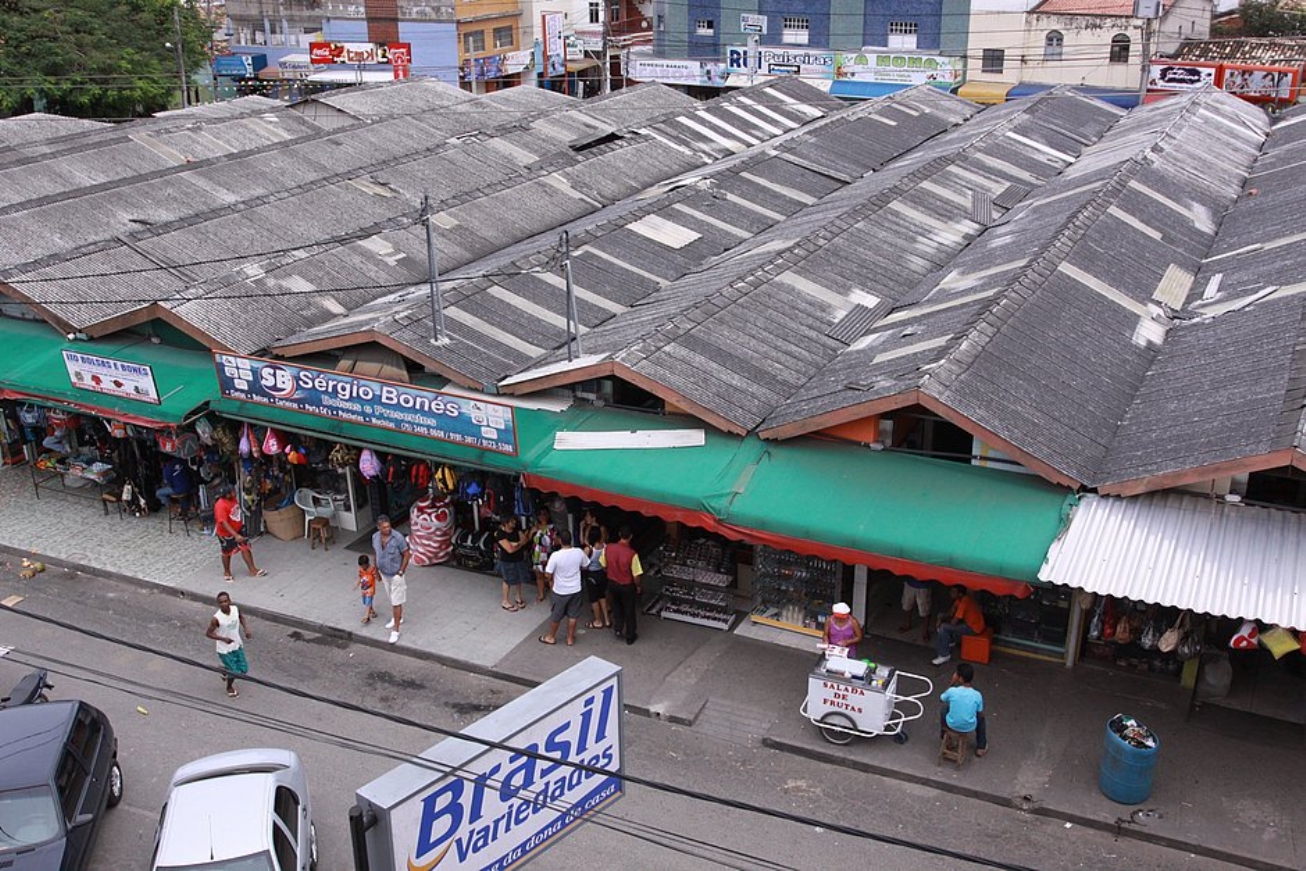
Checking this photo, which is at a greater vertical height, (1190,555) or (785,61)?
(785,61)

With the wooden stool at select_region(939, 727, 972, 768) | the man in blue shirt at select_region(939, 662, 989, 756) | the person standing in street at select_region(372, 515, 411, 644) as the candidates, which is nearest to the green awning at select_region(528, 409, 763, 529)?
the person standing in street at select_region(372, 515, 411, 644)

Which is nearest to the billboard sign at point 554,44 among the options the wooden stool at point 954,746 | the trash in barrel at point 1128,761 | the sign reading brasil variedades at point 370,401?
the sign reading brasil variedades at point 370,401

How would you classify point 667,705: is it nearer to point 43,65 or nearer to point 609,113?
point 609,113

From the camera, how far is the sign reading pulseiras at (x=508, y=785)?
7949mm

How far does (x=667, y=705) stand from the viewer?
15.3m

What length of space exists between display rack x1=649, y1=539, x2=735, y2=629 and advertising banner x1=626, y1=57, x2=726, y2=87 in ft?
150

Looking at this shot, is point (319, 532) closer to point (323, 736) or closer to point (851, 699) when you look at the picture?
point (323, 736)

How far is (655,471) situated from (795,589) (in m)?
2.68

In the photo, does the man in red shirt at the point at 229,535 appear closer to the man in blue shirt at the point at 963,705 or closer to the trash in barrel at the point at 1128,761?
the man in blue shirt at the point at 963,705

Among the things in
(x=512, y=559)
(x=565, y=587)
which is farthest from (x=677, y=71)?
(x=565, y=587)

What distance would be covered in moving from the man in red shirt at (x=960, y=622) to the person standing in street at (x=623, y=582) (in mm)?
4042

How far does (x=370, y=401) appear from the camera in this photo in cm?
1786

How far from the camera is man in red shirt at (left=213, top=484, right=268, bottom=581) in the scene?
18.6 m

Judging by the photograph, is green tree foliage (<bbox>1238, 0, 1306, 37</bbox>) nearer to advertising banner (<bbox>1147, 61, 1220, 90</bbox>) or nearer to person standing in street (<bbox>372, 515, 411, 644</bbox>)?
advertising banner (<bbox>1147, 61, 1220, 90</bbox>)
